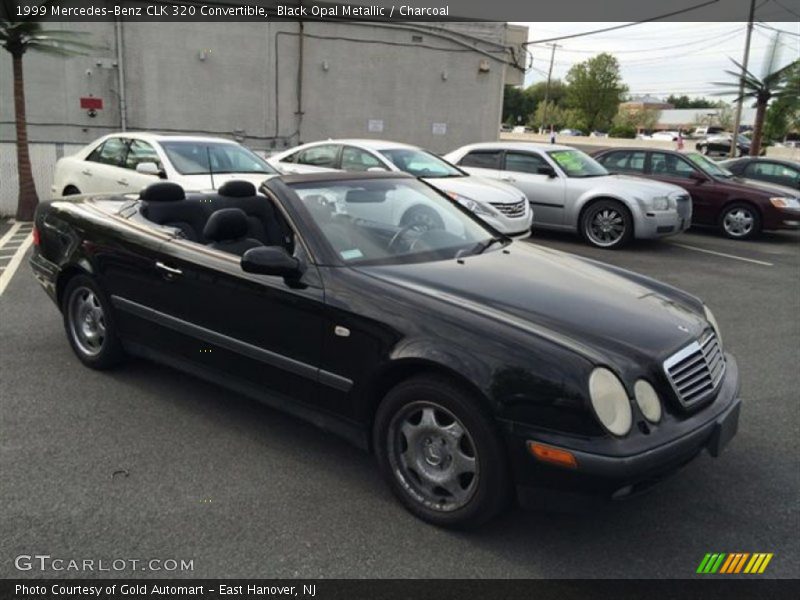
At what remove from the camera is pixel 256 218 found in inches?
181

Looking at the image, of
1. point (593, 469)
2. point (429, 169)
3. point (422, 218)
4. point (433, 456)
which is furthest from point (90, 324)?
point (429, 169)

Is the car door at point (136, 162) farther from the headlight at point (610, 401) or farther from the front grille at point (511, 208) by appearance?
the headlight at point (610, 401)

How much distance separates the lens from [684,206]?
10.6 meters

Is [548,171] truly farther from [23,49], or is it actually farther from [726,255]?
[23,49]

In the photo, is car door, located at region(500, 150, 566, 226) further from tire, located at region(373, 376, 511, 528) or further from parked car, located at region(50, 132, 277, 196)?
tire, located at region(373, 376, 511, 528)

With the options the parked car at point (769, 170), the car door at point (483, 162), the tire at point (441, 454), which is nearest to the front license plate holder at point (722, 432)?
the tire at point (441, 454)

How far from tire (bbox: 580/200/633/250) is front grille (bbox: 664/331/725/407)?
7.48 meters

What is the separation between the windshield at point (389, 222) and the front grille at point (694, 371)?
128 cm

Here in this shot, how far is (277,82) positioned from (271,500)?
17018mm

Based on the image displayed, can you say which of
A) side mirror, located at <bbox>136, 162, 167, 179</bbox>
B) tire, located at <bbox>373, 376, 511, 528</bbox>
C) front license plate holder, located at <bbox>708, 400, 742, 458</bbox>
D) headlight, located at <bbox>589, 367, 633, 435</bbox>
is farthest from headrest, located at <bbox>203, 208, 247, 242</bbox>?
side mirror, located at <bbox>136, 162, 167, 179</bbox>

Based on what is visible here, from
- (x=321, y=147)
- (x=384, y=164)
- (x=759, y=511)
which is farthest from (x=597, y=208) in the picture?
(x=759, y=511)

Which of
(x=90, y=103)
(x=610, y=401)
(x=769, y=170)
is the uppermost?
(x=90, y=103)

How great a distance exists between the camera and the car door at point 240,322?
328cm

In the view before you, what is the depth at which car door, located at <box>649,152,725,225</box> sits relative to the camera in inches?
471
